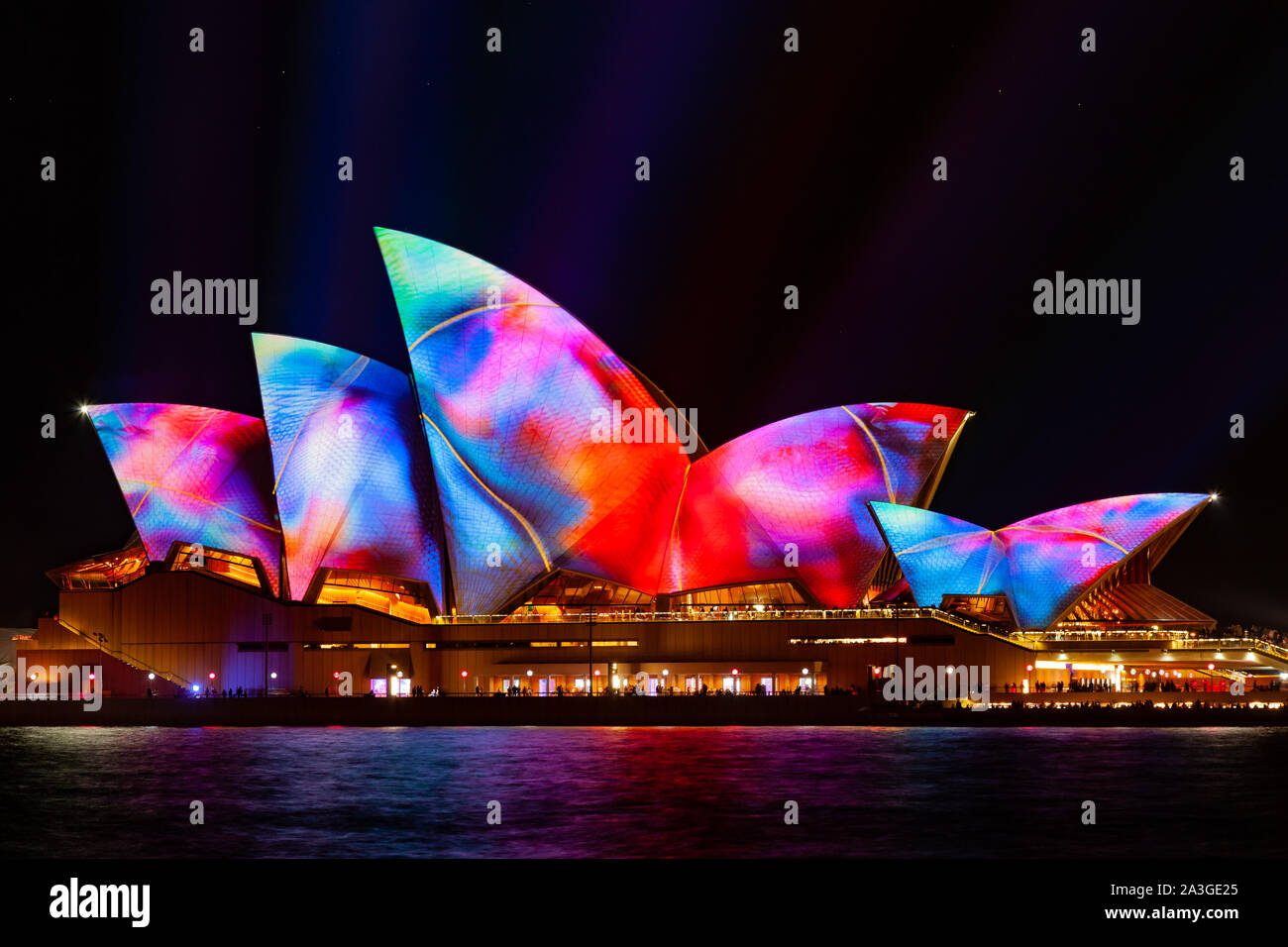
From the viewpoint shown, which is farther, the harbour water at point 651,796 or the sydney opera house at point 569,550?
the sydney opera house at point 569,550

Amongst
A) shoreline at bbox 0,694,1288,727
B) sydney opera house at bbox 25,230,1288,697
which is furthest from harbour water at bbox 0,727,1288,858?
sydney opera house at bbox 25,230,1288,697

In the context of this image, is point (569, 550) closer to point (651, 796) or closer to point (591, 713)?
point (591, 713)

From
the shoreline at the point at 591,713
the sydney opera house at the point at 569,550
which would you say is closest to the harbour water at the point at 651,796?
the shoreline at the point at 591,713

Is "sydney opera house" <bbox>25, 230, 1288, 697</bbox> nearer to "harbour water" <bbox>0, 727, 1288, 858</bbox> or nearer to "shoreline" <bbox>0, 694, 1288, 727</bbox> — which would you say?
"shoreline" <bbox>0, 694, 1288, 727</bbox>

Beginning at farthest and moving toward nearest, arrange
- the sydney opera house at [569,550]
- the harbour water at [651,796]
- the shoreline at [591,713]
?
the sydney opera house at [569,550]
the shoreline at [591,713]
the harbour water at [651,796]

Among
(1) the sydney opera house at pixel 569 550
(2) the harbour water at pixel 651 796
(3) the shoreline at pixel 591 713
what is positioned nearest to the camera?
(2) the harbour water at pixel 651 796

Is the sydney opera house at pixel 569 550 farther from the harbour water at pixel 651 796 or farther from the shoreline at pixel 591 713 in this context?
the harbour water at pixel 651 796
